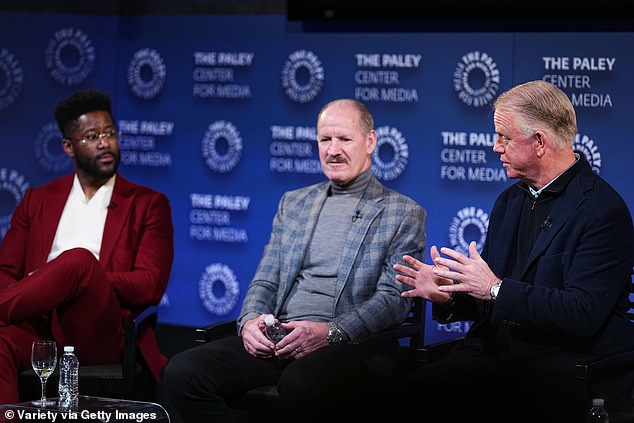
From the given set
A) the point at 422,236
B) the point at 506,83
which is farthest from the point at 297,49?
the point at 422,236

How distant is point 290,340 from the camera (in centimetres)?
439

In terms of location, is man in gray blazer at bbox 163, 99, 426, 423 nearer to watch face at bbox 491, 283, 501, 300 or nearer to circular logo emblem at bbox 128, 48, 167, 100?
watch face at bbox 491, 283, 501, 300

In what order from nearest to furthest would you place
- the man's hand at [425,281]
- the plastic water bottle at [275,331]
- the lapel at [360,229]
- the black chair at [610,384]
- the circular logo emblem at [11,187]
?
the black chair at [610,384]
the man's hand at [425,281]
the plastic water bottle at [275,331]
the lapel at [360,229]
the circular logo emblem at [11,187]

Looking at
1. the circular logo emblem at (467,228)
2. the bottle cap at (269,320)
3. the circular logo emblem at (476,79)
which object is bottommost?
the bottle cap at (269,320)

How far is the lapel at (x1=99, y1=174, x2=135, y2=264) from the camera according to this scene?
521 cm

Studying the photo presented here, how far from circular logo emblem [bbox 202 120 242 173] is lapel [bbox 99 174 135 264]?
5.53 ft

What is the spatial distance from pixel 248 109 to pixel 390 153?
3.44 ft

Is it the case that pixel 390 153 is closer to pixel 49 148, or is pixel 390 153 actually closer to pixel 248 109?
pixel 248 109

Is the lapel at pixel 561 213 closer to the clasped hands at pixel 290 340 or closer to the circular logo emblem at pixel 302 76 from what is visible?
the clasped hands at pixel 290 340

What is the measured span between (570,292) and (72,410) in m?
1.91

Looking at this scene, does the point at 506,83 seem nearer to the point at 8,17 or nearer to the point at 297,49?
the point at 297,49

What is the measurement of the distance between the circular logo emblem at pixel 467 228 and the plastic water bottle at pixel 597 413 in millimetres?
2510

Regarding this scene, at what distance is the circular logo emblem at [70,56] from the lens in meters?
7.16

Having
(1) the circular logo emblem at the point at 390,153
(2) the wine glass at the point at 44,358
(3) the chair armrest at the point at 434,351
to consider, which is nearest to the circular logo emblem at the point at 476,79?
(1) the circular logo emblem at the point at 390,153
